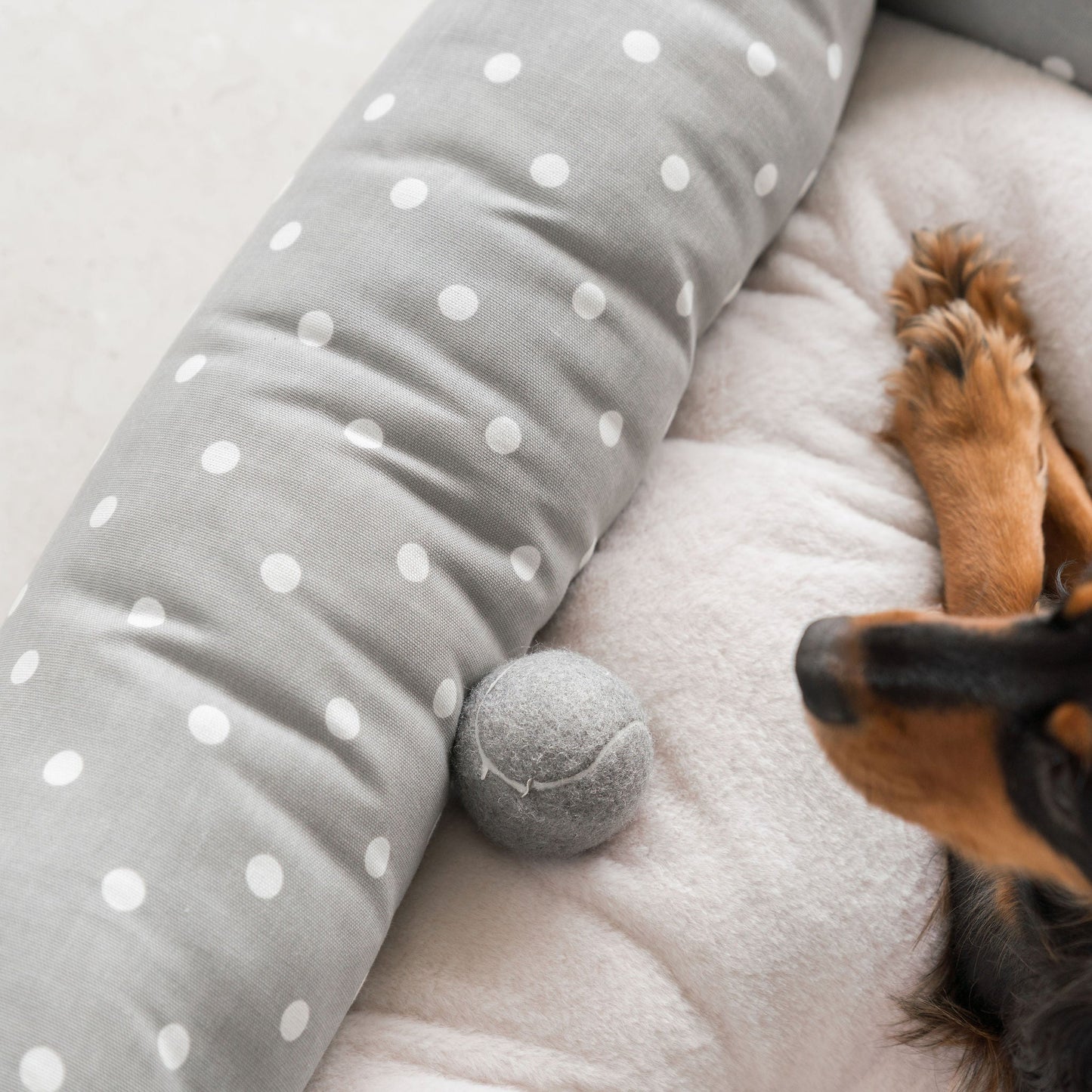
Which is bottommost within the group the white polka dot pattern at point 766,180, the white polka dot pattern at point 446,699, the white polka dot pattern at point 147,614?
the white polka dot pattern at point 446,699

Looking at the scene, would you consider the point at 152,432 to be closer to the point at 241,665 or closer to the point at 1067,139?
the point at 241,665

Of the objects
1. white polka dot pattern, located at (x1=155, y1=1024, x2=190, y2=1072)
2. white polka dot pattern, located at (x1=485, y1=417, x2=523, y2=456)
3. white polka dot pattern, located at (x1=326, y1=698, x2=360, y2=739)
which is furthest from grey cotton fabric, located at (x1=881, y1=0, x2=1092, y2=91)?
white polka dot pattern, located at (x1=155, y1=1024, x2=190, y2=1072)

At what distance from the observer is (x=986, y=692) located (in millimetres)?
973

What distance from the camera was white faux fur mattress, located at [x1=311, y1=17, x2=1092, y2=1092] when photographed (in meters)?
1.19

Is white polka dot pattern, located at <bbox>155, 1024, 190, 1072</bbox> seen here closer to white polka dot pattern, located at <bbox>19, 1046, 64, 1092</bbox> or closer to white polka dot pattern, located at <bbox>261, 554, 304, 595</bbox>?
white polka dot pattern, located at <bbox>19, 1046, 64, 1092</bbox>

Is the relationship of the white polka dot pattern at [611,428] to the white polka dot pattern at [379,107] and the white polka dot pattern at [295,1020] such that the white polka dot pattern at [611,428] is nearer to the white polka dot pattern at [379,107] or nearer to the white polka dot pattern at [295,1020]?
A: the white polka dot pattern at [379,107]

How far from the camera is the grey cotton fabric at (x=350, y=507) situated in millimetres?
1013

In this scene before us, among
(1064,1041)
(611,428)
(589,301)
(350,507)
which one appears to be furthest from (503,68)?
(1064,1041)

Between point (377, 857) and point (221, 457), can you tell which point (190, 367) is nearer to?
point (221, 457)

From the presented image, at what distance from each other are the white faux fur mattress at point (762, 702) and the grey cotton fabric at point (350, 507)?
10 centimetres

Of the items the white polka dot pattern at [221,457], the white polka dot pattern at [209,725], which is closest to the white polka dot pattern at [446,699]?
the white polka dot pattern at [209,725]

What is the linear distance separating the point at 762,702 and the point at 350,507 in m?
0.53

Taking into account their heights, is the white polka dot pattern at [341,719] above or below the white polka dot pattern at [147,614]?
below

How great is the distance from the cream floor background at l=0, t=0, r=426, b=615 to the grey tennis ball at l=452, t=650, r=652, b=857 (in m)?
0.87
